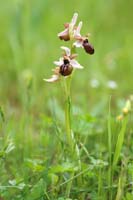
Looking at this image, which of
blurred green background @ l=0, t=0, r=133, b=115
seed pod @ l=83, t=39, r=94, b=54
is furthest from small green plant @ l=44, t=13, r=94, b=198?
blurred green background @ l=0, t=0, r=133, b=115

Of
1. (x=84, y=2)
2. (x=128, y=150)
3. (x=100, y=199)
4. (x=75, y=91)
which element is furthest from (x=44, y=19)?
(x=100, y=199)

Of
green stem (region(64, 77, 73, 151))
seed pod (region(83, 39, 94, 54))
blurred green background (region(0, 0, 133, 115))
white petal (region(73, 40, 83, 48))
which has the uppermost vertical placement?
blurred green background (region(0, 0, 133, 115))

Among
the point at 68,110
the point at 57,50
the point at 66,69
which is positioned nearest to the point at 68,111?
the point at 68,110

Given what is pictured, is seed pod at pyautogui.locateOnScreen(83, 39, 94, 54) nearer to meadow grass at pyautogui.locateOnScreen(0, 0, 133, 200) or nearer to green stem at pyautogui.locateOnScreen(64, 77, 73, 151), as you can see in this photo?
green stem at pyautogui.locateOnScreen(64, 77, 73, 151)

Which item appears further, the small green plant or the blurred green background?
the blurred green background

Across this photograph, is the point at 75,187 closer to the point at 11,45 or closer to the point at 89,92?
the point at 89,92

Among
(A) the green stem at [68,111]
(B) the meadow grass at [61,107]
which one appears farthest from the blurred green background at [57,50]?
(A) the green stem at [68,111]

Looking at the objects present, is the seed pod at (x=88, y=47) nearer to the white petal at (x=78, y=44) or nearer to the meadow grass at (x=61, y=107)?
the white petal at (x=78, y=44)

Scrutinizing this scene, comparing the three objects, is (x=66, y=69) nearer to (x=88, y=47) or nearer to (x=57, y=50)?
(x=88, y=47)
